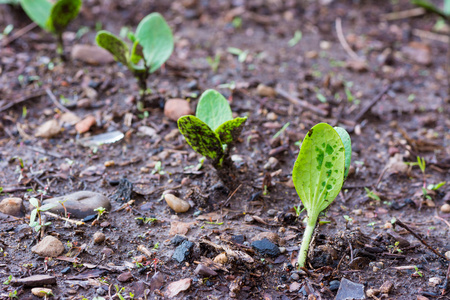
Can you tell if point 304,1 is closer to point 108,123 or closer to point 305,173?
point 108,123

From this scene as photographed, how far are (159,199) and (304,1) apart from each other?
2.99 metres

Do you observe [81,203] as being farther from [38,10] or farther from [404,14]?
[404,14]

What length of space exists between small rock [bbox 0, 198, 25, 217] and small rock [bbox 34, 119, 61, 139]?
639mm

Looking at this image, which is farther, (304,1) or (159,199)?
(304,1)

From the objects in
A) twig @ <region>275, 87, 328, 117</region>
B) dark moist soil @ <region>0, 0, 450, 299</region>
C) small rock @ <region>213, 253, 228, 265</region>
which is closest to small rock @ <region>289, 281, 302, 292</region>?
dark moist soil @ <region>0, 0, 450, 299</region>

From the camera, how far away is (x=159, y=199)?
2059mm

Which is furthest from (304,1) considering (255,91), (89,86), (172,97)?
(89,86)

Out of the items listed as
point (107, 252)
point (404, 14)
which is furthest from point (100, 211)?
point (404, 14)

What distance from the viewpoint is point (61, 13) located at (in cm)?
275

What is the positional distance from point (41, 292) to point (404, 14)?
4156 millimetres

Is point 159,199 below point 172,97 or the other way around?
below

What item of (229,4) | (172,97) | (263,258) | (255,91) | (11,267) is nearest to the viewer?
(11,267)

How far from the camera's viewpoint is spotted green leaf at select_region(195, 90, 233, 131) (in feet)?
6.61

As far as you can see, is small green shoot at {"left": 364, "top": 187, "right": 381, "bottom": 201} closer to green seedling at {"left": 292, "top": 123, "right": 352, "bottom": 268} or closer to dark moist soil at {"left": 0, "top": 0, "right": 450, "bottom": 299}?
dark moist soil at {"left": 0, "top": 0, "right": 450, "bottom": 299}
